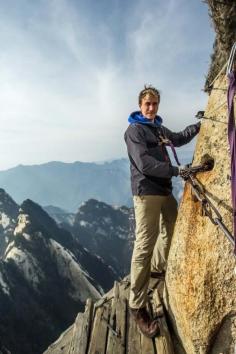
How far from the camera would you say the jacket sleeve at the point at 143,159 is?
739 centimetres

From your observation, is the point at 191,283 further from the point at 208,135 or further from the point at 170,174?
the point at 208,135

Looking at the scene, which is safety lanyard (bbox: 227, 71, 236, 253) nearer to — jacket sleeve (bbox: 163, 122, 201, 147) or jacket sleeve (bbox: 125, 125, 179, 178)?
jacket sleeve (bbox: 125, 125, 179, 178)

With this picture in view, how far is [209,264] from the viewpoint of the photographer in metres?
6.67

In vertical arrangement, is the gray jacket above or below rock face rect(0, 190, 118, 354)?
above

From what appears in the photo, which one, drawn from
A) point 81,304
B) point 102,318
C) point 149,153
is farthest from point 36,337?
point 149,153

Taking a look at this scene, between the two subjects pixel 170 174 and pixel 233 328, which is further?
pixel 170 174

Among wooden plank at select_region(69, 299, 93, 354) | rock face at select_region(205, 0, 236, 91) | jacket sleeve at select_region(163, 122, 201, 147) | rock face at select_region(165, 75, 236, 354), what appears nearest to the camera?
rock face at select_region(165, 75, 236, 354)

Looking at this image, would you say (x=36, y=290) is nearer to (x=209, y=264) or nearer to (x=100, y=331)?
(x=100, y=331)

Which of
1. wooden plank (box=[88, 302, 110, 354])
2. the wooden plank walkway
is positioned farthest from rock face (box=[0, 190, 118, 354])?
wooden plank (box=[88, 302, 110, 354])

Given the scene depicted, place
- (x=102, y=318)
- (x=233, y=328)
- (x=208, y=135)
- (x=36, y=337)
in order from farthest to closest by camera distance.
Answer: (x=36, y=337)
(x=102, y=318)
(x=208, y=135)
(x=233, y=328)

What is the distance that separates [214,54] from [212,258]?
505 cm

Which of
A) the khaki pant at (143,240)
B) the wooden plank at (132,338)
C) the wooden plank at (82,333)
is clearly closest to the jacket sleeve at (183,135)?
the khaki pant at (143,240)

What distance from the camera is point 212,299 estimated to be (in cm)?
662

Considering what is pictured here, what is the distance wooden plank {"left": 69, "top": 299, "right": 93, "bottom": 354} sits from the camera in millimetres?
8447
